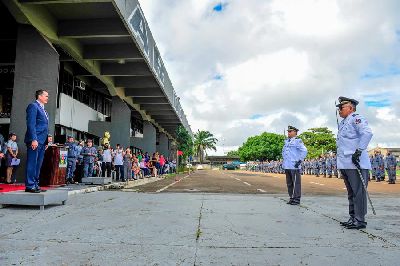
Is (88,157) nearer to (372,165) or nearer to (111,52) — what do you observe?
(111,52)

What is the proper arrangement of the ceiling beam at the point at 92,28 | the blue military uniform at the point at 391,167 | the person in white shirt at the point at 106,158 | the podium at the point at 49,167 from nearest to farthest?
the podium at the point at 49,167
the ceiling beam at the point at 92,28
the person in white shirt at the point at 106,158
the blue military uniform at the point at 391,167

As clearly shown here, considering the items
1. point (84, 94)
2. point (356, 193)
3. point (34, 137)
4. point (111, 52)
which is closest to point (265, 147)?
point (84, 94)

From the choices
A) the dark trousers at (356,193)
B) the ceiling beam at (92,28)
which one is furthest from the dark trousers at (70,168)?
the dark trousers at (356,193)

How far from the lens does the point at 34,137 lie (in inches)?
231

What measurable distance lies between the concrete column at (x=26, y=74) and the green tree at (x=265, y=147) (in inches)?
3923

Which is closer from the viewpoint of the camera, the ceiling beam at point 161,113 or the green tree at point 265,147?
the ceiling beam at point 161,113

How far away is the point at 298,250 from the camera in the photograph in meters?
3.32

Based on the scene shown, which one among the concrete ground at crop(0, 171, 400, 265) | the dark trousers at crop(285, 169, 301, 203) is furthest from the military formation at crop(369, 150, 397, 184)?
the concrete ground at crop(0, 171, 400, 265)

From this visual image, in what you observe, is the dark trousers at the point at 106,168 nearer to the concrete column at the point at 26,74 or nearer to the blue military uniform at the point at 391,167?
the concrete column at the point at 26,74

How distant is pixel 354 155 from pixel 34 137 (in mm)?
5256

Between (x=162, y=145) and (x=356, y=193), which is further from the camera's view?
(x=162, y=145)

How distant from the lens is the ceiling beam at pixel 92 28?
1234cm

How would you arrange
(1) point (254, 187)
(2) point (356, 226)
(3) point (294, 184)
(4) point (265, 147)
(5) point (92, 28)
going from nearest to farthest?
(2) point (356, 226)
(3) point (294, 184)
(5) point (92, 28)
(1) point (254, 187)
(4) point (265, 147)

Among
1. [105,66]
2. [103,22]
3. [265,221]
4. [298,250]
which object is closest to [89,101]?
[105,66]
